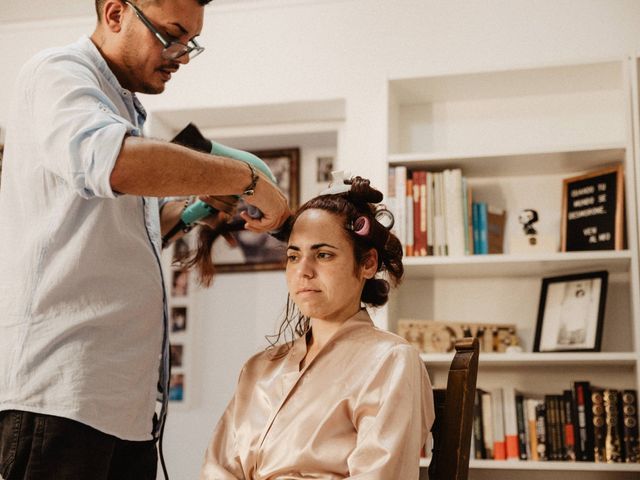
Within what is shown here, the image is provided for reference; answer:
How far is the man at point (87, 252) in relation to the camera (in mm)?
1293

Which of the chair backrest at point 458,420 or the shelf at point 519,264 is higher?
the shelf at point 519,264

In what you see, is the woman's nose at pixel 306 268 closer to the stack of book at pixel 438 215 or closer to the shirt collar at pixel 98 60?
the shirt collar at pixel 98 60

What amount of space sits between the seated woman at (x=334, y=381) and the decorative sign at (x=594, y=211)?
48.6 inches

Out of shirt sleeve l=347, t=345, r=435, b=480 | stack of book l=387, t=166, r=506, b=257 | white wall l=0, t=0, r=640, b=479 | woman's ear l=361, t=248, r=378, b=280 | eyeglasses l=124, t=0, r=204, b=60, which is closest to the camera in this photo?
shirt sleeve l=347, t=345, r=435, b=480

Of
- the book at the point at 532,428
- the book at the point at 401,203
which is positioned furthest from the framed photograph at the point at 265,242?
the book at the point at 532,428

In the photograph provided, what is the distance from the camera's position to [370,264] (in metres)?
1.77

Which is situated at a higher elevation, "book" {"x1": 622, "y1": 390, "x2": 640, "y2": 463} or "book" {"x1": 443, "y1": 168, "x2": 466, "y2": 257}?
"book" {"x1": 443, "y1": 168, "x2": 466, "y2": 257}

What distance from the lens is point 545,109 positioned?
314cm

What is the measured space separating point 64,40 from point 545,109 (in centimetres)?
217

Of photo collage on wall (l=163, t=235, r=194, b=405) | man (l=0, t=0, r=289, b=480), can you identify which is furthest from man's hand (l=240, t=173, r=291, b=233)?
photo collage on wall (l=163, t=235, r=194, b=405)

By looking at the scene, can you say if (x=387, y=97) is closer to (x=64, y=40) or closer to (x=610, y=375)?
(x=610, y=375)

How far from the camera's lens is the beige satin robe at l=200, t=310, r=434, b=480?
1440 mm

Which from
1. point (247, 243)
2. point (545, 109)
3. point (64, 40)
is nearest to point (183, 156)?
point (545, 109)

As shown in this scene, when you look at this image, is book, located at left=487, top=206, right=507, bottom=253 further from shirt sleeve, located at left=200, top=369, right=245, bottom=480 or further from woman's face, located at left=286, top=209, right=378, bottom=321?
shirt sleeve, located at left=200, top=369, right=245, bottom=480
